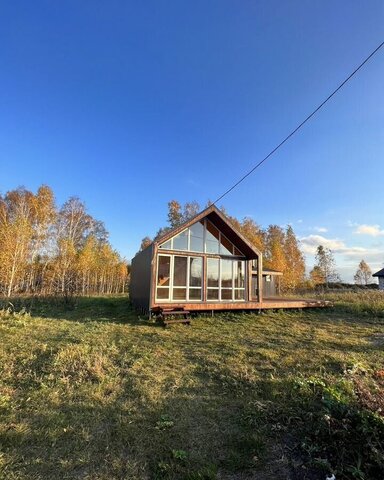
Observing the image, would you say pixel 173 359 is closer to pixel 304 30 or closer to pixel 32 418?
pixel 32 418

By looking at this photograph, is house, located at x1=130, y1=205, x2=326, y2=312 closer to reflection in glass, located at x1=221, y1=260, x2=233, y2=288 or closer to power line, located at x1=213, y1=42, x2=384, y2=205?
reflection in glass, located at x1=221, y1=260, x2=233, y2=288

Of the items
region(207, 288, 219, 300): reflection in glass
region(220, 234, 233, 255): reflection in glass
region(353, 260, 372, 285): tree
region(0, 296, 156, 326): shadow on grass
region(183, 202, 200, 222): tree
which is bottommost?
region(0, 296, 156, 326): shadow on grass

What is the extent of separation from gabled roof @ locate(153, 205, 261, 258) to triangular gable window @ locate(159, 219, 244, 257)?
0.21 meters

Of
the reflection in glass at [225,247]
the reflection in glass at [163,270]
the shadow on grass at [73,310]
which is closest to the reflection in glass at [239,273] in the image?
the reflection in glass at [225,247]

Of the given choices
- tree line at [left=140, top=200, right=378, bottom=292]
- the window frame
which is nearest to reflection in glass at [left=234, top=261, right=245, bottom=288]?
the window frame

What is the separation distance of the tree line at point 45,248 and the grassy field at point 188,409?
13.6 m

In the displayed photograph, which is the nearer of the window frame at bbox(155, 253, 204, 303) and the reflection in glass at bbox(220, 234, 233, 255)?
the window frame at bbox(155, 253, 204, 303)

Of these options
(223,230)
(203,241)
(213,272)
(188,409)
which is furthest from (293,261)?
(188,409)

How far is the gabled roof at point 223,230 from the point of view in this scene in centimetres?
1191

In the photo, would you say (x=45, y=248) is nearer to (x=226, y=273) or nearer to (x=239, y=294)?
(x=226, y=273)

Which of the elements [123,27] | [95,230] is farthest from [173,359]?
[95,230]

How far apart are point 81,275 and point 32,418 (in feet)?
78.3

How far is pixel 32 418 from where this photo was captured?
137 inches

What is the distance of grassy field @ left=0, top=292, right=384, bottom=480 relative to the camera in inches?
105
